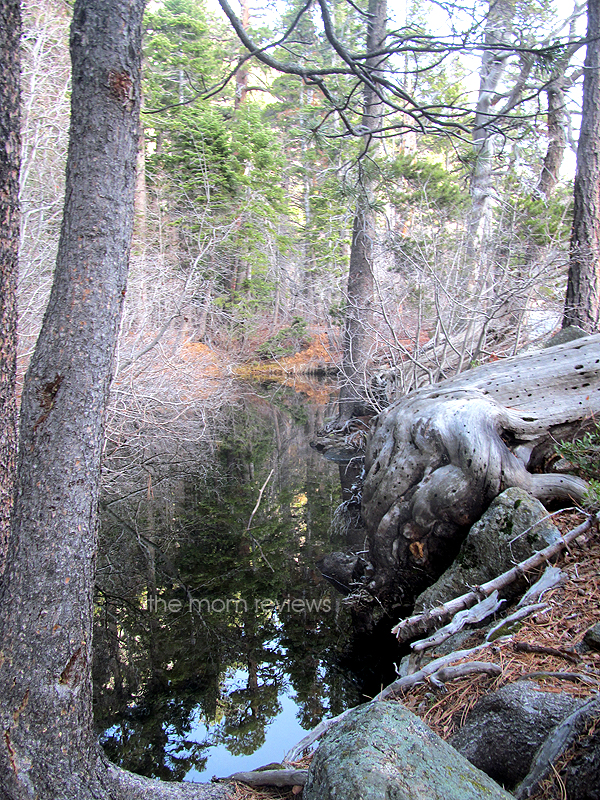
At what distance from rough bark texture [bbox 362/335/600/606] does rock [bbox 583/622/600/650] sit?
180 centimetres

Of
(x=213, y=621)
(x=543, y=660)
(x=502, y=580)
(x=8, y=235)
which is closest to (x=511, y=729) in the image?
(x=543, y=660)

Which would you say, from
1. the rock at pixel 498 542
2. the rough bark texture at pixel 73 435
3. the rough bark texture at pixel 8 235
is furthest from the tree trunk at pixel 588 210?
the rough bark texture at pixel 8 235

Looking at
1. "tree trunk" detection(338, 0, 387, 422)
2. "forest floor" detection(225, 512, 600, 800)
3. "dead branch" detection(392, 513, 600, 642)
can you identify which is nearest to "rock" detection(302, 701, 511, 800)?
"forest floor" detection(225, 512, 600, 800)

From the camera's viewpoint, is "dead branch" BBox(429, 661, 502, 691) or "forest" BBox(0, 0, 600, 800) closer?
"forest" BBox(0, 0, 600, 800)

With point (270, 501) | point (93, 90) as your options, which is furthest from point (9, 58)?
point (270, 501)

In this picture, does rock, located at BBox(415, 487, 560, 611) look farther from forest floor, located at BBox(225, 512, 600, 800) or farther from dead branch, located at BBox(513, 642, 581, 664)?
dead branch, located at BBox(513, 642, 581, 664)

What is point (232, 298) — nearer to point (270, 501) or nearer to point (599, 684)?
point (270, 501)

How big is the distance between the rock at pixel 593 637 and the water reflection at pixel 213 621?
2016 millimetres

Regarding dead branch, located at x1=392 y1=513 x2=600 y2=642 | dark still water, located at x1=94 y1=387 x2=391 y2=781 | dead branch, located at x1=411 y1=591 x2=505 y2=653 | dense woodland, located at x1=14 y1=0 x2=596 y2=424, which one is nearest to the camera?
dead branch, located at x1=411 y1=591 x2=505 y2=653

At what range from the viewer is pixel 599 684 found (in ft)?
7.32

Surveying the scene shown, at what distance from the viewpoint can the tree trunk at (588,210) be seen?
6613 mm

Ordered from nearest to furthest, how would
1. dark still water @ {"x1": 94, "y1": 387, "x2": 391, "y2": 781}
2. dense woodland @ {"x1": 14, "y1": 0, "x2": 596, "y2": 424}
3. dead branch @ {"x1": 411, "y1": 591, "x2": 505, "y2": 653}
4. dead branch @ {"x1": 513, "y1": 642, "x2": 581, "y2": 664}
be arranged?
dead branch @ {"x1": 513, "y1": 642, "x2": 581, "y2": 664}, dead branch @ {"x1": 411, "y1": 591, "x2": 505, "y2": 653}, dark still water @ {"x1": 94, "y1": 387, "x2": 391, "y2": 781}, dense woodland @ {"x1": 14, "y1": 0, "x2": 596, "y2": 424}

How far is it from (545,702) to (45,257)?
28.9ft

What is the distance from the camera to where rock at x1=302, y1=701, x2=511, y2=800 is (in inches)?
65.6
